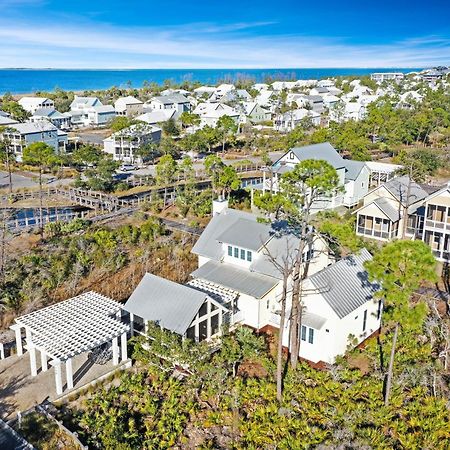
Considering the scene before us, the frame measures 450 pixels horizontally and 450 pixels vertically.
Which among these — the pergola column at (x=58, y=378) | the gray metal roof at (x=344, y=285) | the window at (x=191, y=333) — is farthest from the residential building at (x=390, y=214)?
the pergola column at (x=58, y=378)

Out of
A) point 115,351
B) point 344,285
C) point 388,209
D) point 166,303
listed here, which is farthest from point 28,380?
point 388,209

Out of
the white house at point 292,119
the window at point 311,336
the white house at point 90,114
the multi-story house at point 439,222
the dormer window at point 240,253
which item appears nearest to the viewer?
the window at point 311,336

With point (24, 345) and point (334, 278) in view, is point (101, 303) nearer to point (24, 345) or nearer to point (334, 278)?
point (24, 345)

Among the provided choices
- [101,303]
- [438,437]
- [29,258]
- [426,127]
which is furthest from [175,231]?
[426,127]

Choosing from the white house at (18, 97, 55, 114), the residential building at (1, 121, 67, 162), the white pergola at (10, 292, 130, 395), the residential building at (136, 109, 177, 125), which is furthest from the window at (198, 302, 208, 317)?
the white house at (18, 97, 55, 114)

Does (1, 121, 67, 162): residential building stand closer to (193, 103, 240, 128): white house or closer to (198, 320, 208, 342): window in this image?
(193, 103, 240, 128): white house

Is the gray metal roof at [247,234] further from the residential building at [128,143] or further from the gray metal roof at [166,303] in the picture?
the residential building at [128,143]
